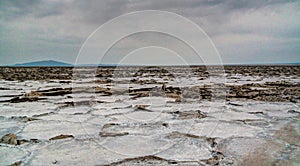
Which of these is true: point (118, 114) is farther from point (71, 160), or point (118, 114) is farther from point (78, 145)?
point (71, 160)

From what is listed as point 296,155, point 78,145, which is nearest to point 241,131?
point 296,155

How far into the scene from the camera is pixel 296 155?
2.41 m

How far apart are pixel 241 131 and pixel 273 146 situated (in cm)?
68

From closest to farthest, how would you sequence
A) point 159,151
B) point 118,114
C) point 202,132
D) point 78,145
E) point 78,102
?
point 159,151, point 78,145, point 202,132, point 118,114, point 78,102

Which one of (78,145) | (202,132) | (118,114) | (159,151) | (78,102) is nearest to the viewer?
(159,151)

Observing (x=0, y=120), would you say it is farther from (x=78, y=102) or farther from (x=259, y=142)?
(x=259, y=142)

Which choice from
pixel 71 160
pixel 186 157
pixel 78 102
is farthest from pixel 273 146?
pixel 78 102

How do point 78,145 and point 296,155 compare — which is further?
point 78,145

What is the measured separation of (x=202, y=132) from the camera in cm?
332

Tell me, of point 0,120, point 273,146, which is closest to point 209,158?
point 273,146

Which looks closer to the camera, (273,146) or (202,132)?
(273,146)

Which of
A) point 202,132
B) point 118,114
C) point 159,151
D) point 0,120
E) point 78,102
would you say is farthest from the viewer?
point 78,102

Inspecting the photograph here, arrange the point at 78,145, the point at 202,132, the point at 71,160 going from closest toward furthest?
the point at 71,160 → the point at 78,145 → the point at 202,132

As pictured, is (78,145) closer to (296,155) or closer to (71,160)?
(71,160)
